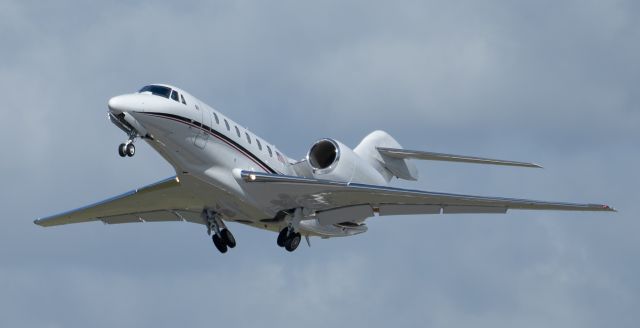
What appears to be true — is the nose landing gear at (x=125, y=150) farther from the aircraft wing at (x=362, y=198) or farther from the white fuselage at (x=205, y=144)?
the aircraft wing at (x=362, y=198)

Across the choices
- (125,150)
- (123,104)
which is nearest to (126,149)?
(125,150)

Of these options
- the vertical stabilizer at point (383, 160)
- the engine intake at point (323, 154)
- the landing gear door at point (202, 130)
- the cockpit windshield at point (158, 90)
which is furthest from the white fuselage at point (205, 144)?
the vertical stabilizer at point (383, 160)

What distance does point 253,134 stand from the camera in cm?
3041

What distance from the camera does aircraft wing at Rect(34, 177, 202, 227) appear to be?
31.0 meters

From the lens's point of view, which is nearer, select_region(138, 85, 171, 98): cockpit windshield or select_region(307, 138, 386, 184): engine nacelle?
select_region(138, 85, 171, 98): cockpit windshield

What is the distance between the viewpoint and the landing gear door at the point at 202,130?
93.4 ft

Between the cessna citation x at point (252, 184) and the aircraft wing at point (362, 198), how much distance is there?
0.02 meters

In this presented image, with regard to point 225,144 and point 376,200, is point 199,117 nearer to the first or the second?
point 225,144

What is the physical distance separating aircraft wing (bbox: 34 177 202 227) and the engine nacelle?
9.88ft

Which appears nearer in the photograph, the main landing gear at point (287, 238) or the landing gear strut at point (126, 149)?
the landing gear strut at point (126, 149)

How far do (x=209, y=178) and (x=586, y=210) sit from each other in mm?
8327

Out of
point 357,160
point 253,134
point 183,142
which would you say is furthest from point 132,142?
point 357,160

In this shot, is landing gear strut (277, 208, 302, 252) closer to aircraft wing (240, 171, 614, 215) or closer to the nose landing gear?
aircraft wing (240, 171, 614, 215)

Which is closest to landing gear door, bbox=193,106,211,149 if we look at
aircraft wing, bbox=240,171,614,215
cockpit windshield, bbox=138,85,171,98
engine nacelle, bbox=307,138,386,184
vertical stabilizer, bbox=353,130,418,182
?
cockpit windshield, bbox=138,85,171,98
